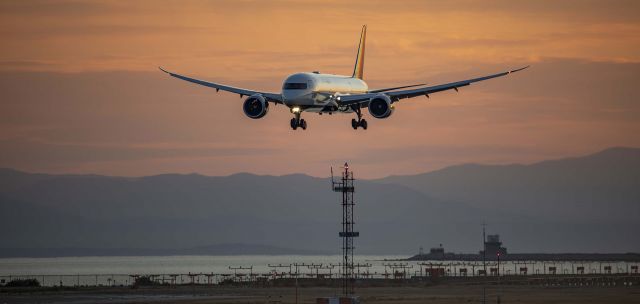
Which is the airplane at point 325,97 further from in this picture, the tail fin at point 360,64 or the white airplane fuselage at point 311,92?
the tail fin at point 360,64

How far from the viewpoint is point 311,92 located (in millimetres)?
112750

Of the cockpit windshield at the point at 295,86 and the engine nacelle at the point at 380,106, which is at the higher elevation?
the cockpit windshield at the point at 295,86

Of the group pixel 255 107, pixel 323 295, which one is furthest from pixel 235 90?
pixel 323 295

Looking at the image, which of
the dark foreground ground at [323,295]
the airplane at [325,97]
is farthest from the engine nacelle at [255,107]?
the dark foreground ground at [323,295]

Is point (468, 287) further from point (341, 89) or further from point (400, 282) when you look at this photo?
point (341, 89)

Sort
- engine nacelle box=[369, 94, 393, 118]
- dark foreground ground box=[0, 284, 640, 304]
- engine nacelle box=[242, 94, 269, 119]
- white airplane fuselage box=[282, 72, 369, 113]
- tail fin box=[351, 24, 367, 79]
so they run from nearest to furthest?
white airplane fuselage box=[282, 72, 369, 113] < engine nacelle box=[242, 94, 269, 119] < engine nacelle box=[369, 94, 393, 118] < dark foreground ground box=[0, 284, 640, 304] < tail fin box=[351, 24, 367, 79]

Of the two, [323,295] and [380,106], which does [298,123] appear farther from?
[323,295]

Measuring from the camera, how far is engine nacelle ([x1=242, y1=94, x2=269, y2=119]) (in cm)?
11400

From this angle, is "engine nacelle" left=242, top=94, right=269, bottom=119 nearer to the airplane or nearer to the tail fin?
the airplane

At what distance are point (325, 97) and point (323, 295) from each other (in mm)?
39622

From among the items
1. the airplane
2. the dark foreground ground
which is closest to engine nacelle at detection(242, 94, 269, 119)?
the airplane

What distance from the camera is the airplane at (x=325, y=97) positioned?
113m

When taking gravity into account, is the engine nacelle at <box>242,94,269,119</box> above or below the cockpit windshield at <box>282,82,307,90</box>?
below

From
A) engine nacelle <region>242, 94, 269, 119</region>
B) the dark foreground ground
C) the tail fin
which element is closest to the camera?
engine nacelle <region>242, 94, 269, 119</region>
